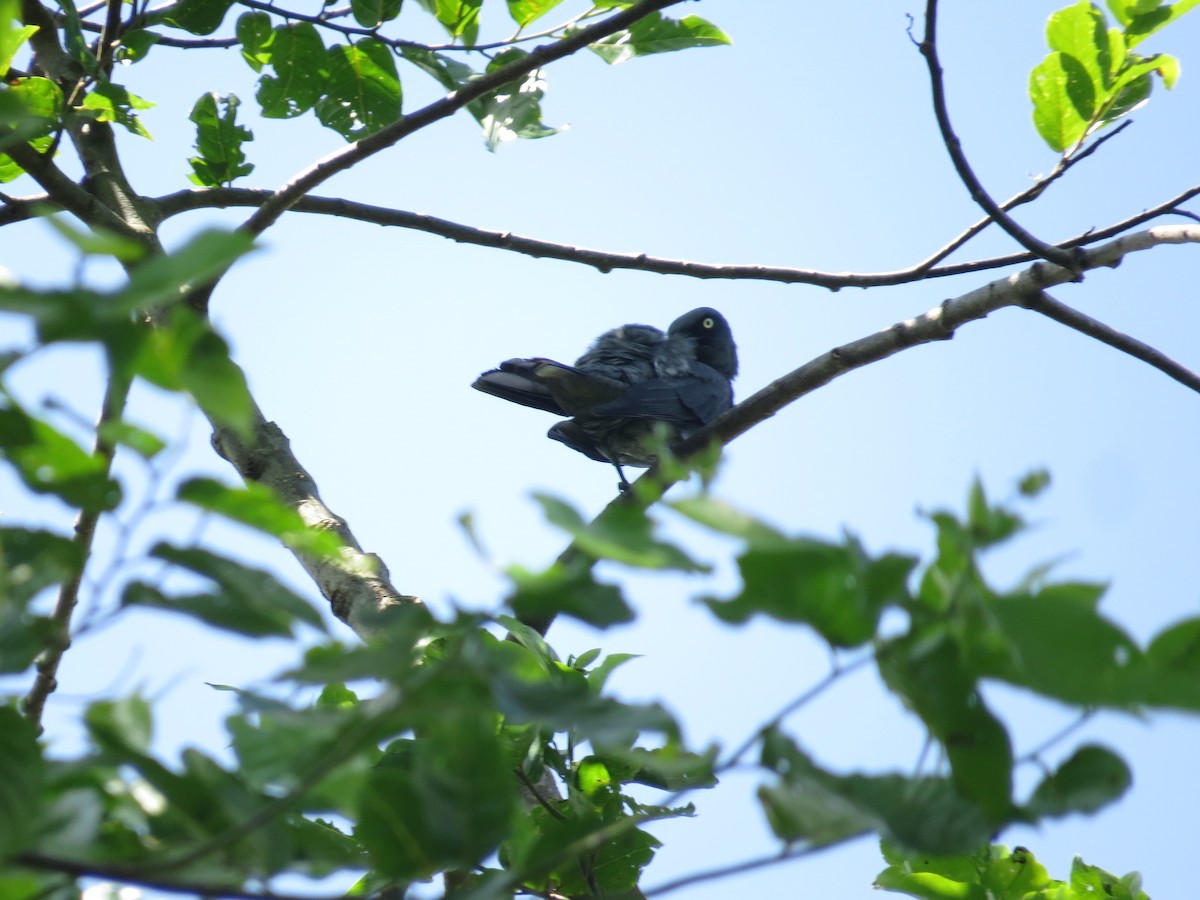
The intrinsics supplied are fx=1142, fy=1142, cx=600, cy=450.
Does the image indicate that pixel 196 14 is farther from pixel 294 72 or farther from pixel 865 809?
pixel 865 809

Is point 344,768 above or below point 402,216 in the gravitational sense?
below

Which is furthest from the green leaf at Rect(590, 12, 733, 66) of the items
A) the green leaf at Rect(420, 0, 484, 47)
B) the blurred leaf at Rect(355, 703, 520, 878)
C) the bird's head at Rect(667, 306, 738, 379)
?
the bird's head at Rect(667, 306, 738, 379)

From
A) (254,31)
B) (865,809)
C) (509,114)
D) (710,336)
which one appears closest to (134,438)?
(865,809)

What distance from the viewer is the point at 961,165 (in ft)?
8.20

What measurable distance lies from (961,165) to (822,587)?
199 cm

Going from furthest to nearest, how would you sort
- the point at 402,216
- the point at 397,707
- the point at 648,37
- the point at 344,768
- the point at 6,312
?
the point at 402,216 < the point at 648,37 < the point at 344,768 < the point at 397,707 < the point at 6,312

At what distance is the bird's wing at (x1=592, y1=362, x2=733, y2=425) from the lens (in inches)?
239

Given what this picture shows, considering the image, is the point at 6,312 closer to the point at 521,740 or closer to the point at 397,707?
the point at 397,707

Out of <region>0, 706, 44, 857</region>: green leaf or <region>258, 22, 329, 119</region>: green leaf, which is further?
<region>258, 22, 329, 119</region>: green leaf

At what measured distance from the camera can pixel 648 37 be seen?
2705 mm

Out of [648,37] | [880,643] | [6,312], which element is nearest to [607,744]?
[880,643]

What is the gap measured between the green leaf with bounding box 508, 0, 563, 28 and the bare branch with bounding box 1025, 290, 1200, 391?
1.32 m

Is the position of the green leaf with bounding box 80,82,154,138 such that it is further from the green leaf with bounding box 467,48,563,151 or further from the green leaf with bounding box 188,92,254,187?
the green leaf with bounding box 467,48,563,151

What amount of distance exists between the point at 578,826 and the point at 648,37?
7.17ft
